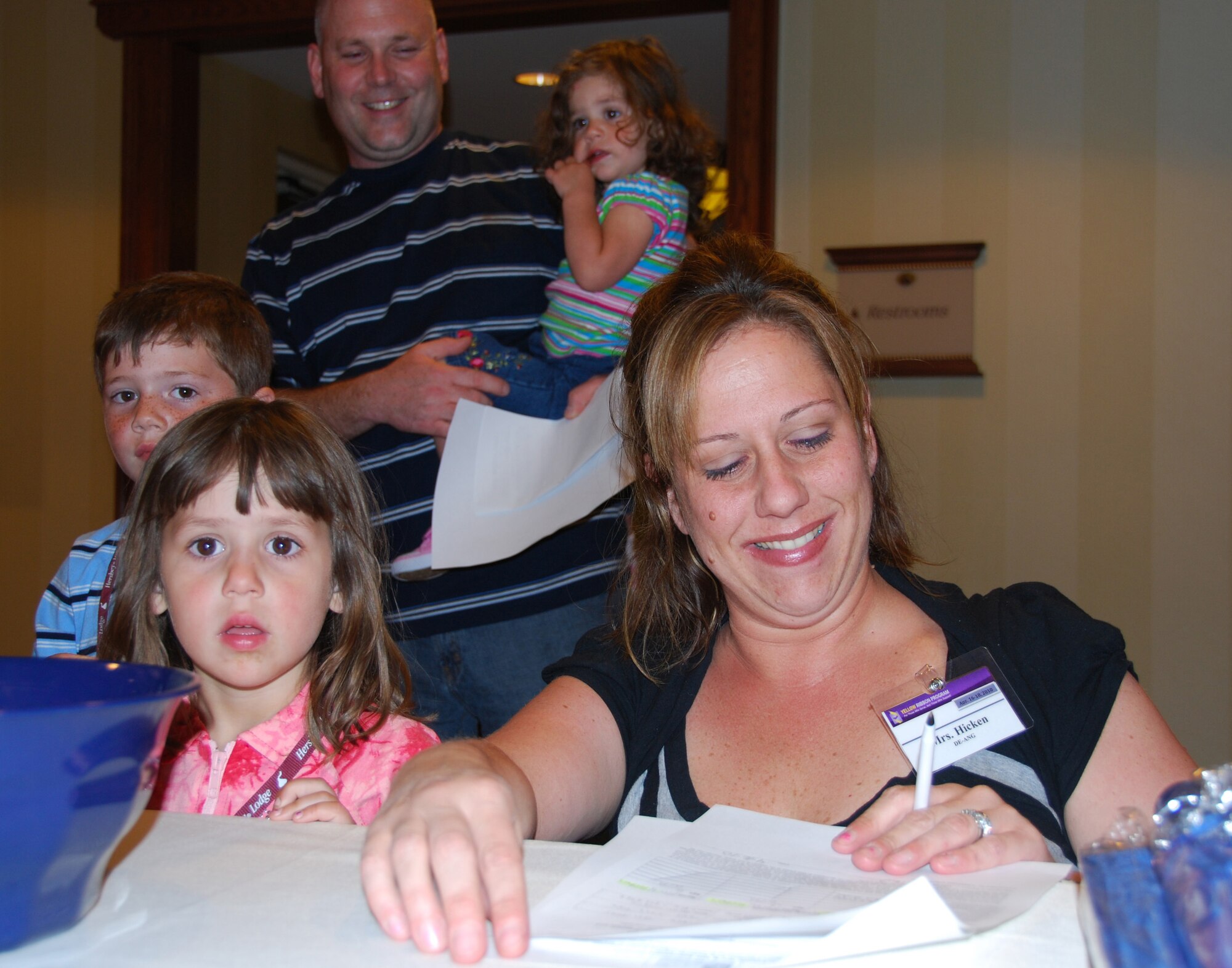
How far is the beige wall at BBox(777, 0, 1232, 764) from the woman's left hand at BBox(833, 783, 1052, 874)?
2.39 meters

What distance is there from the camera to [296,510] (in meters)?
1.37

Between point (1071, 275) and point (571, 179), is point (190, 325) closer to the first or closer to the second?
point (571, 179)

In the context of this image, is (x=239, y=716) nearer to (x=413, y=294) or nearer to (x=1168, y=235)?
(x=413, y=294)

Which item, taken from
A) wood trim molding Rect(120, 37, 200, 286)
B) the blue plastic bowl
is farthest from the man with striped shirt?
wood trim molding Rect(120, 37, 200, 286)

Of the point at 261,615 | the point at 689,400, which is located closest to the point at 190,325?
the point at 261,615

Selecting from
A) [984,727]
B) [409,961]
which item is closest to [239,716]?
[409,961]

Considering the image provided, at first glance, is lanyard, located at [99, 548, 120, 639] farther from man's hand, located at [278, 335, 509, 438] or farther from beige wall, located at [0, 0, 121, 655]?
beige wall, located at [0, 0, 121, 655]

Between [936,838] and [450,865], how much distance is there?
0.37 m

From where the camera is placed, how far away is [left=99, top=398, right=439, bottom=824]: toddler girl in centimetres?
131

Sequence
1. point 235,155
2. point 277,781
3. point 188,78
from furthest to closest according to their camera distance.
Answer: point 235,155 → point 188,78 → point 277,781

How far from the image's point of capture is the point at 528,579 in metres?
1.92

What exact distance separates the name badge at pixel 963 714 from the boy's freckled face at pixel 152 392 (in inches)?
46.1

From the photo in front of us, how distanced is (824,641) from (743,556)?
0.52 ft

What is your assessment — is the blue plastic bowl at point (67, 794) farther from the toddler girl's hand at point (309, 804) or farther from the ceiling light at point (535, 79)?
the ceiling light at point (535, 79)
